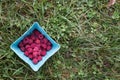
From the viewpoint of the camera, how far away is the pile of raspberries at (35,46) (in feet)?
7.93

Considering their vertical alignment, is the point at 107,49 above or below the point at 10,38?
below

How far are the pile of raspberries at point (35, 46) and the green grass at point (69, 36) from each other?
8cm

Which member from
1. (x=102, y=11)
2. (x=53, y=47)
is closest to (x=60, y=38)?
(x=53, y=47)

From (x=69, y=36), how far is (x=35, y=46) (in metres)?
0.31

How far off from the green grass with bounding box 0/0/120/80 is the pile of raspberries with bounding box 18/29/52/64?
0.08 meters

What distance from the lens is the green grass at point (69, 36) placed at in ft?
8.06

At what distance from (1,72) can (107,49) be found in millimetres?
895

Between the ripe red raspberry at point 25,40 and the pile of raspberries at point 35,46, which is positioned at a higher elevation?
the ripe red raspberry at point 25,40

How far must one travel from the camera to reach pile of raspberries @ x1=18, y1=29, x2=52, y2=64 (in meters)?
2.42

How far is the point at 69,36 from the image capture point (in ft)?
8.36

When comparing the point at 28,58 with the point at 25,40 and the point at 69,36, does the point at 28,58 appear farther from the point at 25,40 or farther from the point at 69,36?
the point at 69,36

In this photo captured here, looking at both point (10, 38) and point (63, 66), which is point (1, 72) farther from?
point (63, 66)

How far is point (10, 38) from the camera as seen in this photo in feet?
8.15

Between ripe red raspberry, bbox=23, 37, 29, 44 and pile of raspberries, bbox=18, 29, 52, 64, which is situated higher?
ripe red raspberry, bbox=23, 37, 29, 44
